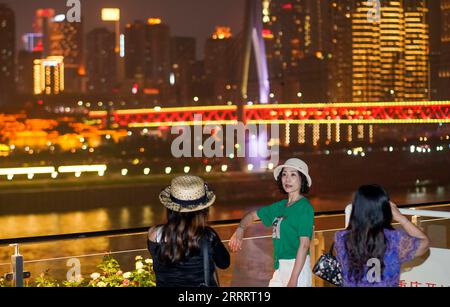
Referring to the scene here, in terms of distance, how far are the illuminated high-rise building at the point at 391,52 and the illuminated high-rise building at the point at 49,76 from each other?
32.2 m

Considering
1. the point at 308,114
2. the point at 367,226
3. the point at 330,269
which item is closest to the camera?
the point at 367,226

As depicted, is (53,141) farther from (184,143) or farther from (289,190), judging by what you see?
(289,190)

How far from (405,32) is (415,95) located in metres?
13.9

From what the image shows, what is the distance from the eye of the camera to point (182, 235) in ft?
9.73

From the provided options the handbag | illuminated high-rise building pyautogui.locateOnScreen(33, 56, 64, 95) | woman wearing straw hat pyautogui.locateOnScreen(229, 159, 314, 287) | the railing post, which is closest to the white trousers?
woman wearing straw hat pyautogui.locateOnScreen(229, 159, 314, 287)

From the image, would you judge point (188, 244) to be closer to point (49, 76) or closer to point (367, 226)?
point (367, 226)

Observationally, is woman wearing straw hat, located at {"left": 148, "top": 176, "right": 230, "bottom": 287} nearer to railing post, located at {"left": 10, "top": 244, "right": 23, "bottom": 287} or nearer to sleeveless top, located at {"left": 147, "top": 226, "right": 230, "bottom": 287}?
sleeveless top, located at {"left": 147, "top": 226, "right": 230, "bottom": 287}

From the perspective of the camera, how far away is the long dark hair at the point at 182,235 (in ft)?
9.66

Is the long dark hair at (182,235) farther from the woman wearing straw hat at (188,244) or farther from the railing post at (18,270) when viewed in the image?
the railing post at (18,270)

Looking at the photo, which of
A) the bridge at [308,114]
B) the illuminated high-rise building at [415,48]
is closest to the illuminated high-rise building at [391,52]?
the illuminated high-rise building at [415,48]

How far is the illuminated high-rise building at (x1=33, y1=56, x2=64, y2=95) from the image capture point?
82.8 meters

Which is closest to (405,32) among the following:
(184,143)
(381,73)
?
(381,73)

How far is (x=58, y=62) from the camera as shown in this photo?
8175 centimetres

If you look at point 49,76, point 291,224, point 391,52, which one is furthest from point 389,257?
point 391,52
